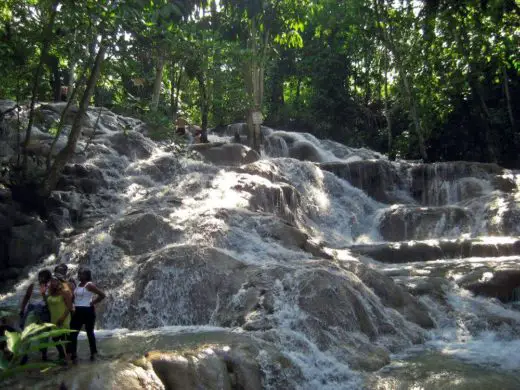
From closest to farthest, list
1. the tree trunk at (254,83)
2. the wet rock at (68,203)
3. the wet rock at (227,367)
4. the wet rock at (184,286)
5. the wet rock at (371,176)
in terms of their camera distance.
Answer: the wet rock at (227,367) < the wet rock at (184,286) < the wet rock at (68,203) < the wet rock at (371,176) < the tree trunk at (254,83)

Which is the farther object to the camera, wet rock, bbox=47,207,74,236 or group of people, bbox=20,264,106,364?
wet rock, bbox=47,207,74,236

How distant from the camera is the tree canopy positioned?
11469mm

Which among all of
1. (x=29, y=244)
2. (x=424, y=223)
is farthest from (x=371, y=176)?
(x=29, y=244)

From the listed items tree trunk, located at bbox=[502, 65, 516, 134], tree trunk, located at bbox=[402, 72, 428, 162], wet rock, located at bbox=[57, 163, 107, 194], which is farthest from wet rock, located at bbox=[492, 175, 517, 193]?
wet rock, located at bbox=[57, 163, 107, 194]

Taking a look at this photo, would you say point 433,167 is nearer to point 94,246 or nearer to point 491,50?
point 491,50

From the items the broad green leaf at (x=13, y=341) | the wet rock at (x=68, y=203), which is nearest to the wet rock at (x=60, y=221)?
the wet rock at (x=68, y=203)

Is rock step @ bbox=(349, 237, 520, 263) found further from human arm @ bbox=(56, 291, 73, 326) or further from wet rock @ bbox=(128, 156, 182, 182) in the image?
human arm @ bbox=(56, 291, 73, 326)

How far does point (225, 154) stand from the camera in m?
20.6

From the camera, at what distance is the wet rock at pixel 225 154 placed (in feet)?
66.9

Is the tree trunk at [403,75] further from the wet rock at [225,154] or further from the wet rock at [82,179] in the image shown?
the wet rock at [82,179]

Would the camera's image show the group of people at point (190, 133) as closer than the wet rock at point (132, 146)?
No

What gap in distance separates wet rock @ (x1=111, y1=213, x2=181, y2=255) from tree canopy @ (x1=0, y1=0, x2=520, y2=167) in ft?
9.35

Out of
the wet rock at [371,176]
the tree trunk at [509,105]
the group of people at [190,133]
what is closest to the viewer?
the wet rock at [371,176]

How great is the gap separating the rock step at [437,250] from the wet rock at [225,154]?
7.93m
